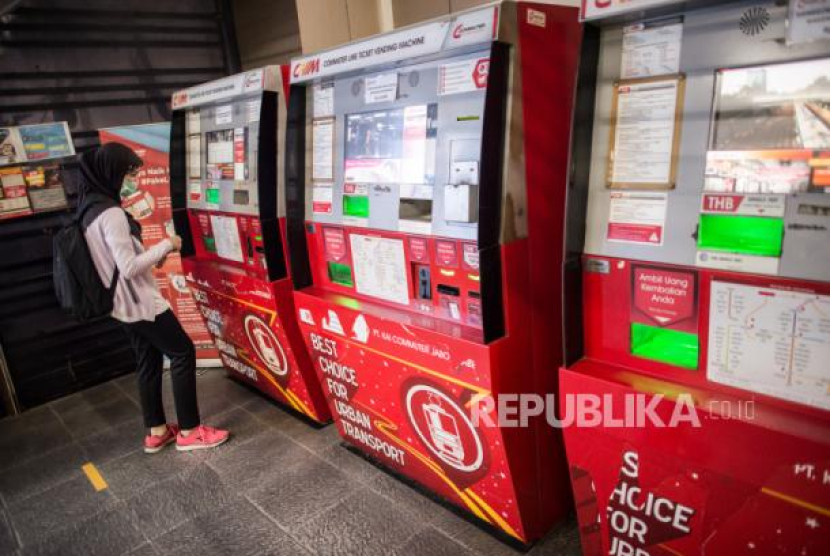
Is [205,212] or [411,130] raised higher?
[411,130]

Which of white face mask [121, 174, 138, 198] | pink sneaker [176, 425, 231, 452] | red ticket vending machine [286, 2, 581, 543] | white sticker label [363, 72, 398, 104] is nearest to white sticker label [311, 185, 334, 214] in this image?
red ticket vending machine [286, 2, 581, 543]

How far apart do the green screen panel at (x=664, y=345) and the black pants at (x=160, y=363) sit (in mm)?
2408

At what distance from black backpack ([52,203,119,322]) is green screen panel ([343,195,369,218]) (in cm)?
125

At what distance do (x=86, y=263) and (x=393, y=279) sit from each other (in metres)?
1.61

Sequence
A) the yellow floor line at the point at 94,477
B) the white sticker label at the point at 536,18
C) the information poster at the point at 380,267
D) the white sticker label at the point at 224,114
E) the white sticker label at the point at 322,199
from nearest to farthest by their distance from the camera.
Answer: the white sticker label at the point at 536,18, the information poster at the point at 380,267, the white sticker label at the point at 322,199, the yellow floor line at the point at 94,477, the white sticker label at the point at 224,114

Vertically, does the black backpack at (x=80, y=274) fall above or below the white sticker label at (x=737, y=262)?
below

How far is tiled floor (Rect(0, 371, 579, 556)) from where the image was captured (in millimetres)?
2314

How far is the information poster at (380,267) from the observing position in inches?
84.7

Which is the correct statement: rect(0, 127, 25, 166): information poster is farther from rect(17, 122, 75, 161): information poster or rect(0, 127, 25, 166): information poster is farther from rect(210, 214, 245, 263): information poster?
rect(210, 214, 245, 263): information poster

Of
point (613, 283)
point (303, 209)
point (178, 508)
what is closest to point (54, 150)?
point (303, 209)

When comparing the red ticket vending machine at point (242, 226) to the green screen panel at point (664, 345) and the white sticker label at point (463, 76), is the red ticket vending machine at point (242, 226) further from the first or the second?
the green screen panel at point (664, 345)

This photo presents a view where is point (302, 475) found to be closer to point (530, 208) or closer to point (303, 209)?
point (303, 209)

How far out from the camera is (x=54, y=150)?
3.88 metres

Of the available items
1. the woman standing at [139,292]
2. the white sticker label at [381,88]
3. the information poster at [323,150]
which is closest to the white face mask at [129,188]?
the woman standing at [139,292]
